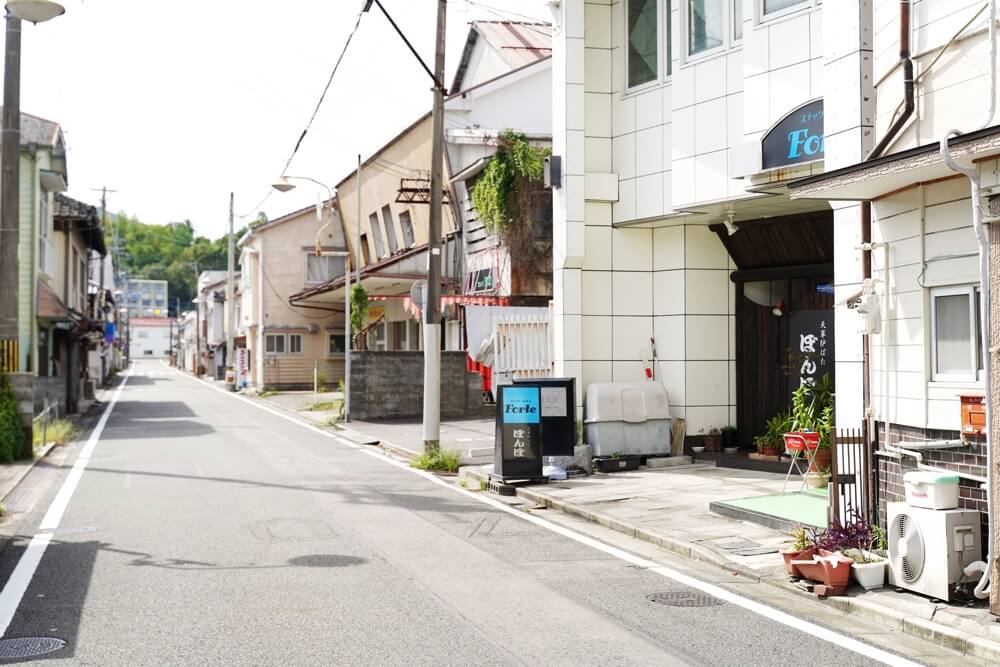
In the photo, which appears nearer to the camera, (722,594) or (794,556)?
(722,594)

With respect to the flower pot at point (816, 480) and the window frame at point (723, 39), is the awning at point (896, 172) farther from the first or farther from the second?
the window frame at point (723, 39)

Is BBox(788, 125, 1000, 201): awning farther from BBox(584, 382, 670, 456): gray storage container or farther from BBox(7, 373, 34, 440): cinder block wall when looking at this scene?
BBox(7, 373, 34, 440): cinder block wall

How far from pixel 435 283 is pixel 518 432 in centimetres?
421

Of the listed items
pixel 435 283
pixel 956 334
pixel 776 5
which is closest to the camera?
pixel 956 334

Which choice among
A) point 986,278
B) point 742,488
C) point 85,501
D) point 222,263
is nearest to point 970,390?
point 986,278


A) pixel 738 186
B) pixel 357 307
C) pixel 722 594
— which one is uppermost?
pixel 738 186

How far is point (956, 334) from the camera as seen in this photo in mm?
7559

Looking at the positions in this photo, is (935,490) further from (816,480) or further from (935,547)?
(816,480)

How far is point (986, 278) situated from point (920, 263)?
1.30m

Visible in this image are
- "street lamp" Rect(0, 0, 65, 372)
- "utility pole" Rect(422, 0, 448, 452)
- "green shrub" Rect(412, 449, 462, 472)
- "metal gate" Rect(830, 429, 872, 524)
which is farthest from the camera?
"utility pole" Rect(422, 0, 448, 452)

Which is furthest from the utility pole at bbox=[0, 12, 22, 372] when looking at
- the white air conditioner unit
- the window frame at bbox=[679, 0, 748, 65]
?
the white air conditioner unit

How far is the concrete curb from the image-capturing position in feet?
20.3

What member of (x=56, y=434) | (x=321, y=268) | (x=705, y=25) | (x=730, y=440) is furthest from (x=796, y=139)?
(x=321, y=268)

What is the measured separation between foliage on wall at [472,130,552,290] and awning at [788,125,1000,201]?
17.1 m
